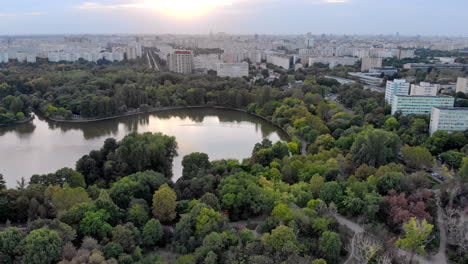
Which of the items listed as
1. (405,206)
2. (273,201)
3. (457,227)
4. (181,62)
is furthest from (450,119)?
(181,62)

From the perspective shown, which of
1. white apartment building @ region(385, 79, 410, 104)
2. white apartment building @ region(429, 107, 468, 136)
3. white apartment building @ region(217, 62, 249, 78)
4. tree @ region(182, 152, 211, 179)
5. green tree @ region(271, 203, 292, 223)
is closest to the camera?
green tree @ region(271, 203, 292, 223)

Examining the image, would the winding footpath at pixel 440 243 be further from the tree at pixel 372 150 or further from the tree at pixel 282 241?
the tree at pixel 372 150

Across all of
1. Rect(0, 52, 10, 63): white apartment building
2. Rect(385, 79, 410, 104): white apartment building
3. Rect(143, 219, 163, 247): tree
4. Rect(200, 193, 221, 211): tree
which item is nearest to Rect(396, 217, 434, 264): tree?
Rect(200, 193, 221, 211): tree

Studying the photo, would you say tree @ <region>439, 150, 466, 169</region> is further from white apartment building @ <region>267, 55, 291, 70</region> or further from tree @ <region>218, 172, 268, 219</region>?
white apartment building @ <region>267, 55, 291, 70</region>

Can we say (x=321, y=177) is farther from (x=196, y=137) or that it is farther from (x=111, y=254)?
(x=196, y=137)

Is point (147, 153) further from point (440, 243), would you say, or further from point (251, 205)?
point (440, 243)

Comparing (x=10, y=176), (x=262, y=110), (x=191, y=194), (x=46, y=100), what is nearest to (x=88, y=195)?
(x=191, y=194)
